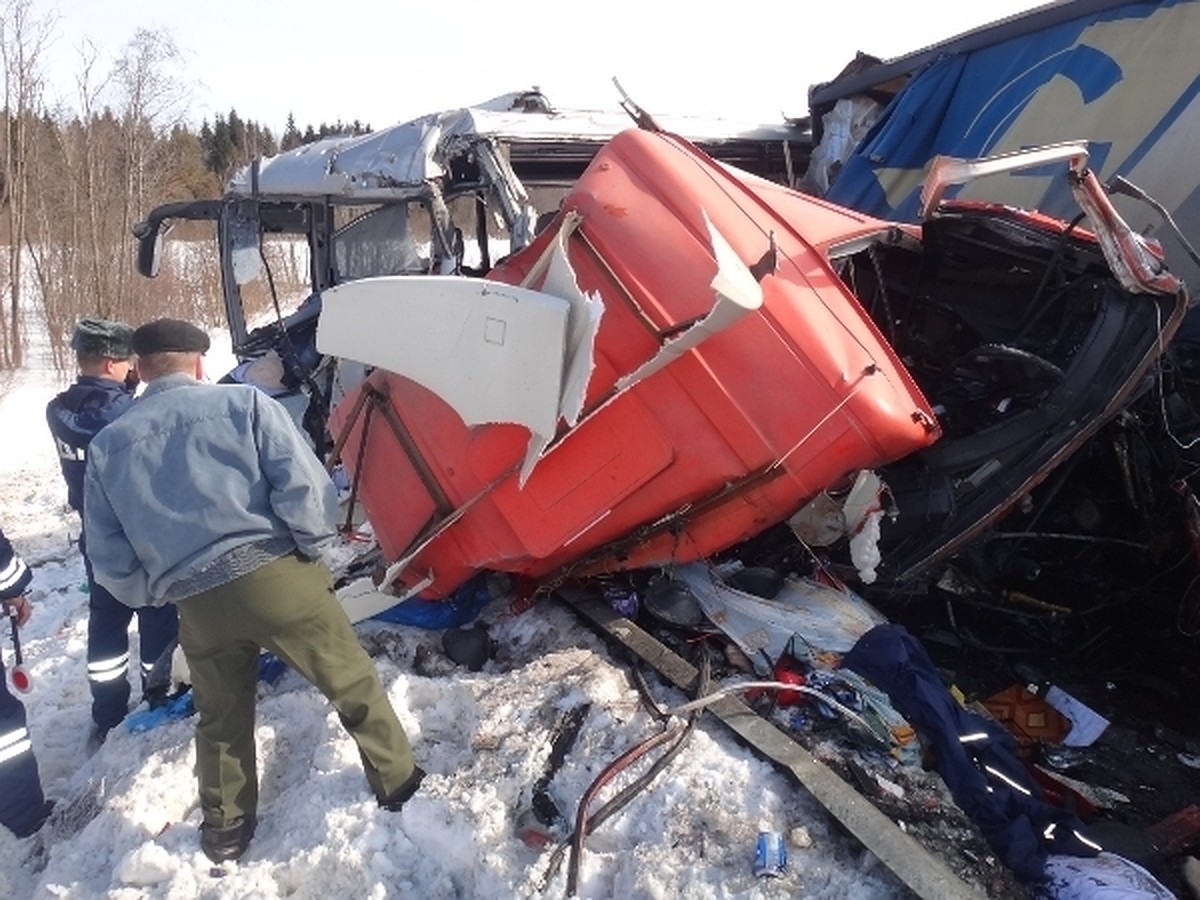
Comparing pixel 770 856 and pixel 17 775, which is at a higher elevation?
pixel 770 856

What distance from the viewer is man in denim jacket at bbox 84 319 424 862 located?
2.46 metres

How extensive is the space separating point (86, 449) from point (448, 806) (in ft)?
7.03

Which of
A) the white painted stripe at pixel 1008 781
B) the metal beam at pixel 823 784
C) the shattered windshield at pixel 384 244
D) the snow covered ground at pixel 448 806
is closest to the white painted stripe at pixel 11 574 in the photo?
the snow covered ground at pixel 448 806

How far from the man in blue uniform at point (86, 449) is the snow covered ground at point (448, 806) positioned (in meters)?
0.24

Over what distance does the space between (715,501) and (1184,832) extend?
170cm

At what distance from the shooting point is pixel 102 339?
3.51 meters

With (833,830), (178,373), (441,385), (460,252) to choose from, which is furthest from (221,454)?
(460,252)

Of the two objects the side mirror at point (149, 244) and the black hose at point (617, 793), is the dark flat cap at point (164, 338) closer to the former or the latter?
the black hose at point (617, 793)

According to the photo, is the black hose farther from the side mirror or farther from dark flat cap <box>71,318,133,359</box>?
the side mirror

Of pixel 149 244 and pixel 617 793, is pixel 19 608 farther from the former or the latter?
pixel 149 244

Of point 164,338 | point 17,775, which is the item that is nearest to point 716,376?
point 164,338

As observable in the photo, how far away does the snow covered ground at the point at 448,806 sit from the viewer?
229 centimetres

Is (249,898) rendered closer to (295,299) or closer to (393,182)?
(393,182)

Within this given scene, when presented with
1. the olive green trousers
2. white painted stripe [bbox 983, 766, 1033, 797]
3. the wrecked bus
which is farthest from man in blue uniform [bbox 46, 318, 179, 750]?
white painted stripe [bbox 983, 766, 1033, 797]
